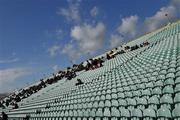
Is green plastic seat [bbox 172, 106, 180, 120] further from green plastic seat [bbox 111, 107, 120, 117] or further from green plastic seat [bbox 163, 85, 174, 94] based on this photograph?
green plastic seat [bbox 111, 107, 120, 117]

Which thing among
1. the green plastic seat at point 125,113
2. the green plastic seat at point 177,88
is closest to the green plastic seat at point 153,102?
the green plastic seat at point 177,88

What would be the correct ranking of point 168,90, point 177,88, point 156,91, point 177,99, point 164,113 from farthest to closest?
point 156,91 < point 168,90 < point 177,88 < point 177,99 < point 164,113

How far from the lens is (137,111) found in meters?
9.85

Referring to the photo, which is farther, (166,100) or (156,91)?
(156,91)

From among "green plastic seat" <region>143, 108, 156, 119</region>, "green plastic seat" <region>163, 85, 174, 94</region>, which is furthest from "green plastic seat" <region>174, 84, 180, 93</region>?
"green plastic seat" <region>143, 108, 156, 119</region>

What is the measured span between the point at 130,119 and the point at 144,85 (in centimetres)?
305

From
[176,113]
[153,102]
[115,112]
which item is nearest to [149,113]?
[153,102]

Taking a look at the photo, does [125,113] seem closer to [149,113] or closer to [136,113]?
[136,113]

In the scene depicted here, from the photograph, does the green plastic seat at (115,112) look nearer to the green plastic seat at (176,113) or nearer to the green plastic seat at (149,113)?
the green plastic seat at (149,113)

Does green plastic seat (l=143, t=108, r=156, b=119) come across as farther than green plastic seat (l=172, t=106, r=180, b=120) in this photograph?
Yes

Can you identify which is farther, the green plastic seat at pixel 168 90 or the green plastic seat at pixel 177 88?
the green plastic seat at pixel 168 90

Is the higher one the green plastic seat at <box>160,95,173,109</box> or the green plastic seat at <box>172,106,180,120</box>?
the green plastic seat at <box>160,95,173,109</box>

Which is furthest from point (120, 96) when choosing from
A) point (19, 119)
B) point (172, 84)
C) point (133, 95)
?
point (19, 119)

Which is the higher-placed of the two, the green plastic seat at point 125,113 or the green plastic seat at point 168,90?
the green plastic seat at point 168,90
